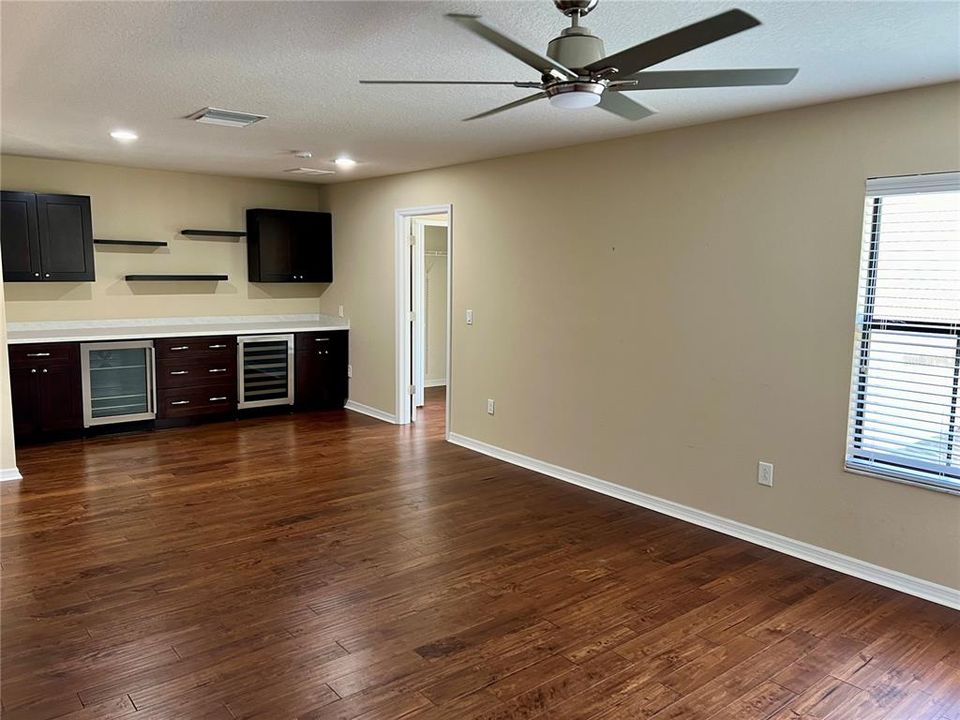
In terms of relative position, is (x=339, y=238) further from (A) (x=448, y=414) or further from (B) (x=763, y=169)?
(B) (x=763, y=169)

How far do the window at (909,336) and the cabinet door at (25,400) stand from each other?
5946 mm

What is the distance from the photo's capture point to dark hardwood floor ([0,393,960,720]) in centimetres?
248

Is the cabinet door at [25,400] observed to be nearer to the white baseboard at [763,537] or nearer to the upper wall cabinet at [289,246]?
the upper wall cabinet at [289,246]

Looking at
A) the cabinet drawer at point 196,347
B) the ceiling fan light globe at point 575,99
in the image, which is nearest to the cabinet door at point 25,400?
the cabinet drawer at point 196,347

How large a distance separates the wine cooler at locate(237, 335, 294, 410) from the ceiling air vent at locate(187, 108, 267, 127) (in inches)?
116

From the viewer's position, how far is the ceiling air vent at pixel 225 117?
392cm

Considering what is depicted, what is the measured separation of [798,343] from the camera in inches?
145

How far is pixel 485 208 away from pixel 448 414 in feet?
6.02

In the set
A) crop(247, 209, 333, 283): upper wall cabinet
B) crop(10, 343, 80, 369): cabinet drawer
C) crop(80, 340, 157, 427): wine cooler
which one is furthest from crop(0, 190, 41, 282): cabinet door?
crop(247, 209, 333, 283): upper wall cabinet

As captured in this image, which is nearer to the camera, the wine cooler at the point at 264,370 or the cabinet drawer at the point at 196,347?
the cabinet drawer at the point at 196,347

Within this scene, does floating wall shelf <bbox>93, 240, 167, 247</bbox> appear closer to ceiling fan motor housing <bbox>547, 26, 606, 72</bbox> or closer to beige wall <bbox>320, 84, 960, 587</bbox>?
beige wall <bbox>320, 84, 960, 587</bbox>

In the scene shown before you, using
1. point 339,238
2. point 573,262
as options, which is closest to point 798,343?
point 573,262

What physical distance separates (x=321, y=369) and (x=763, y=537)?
4.86 m

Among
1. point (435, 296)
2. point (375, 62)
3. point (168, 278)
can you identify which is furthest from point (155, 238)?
point (375, 62)
